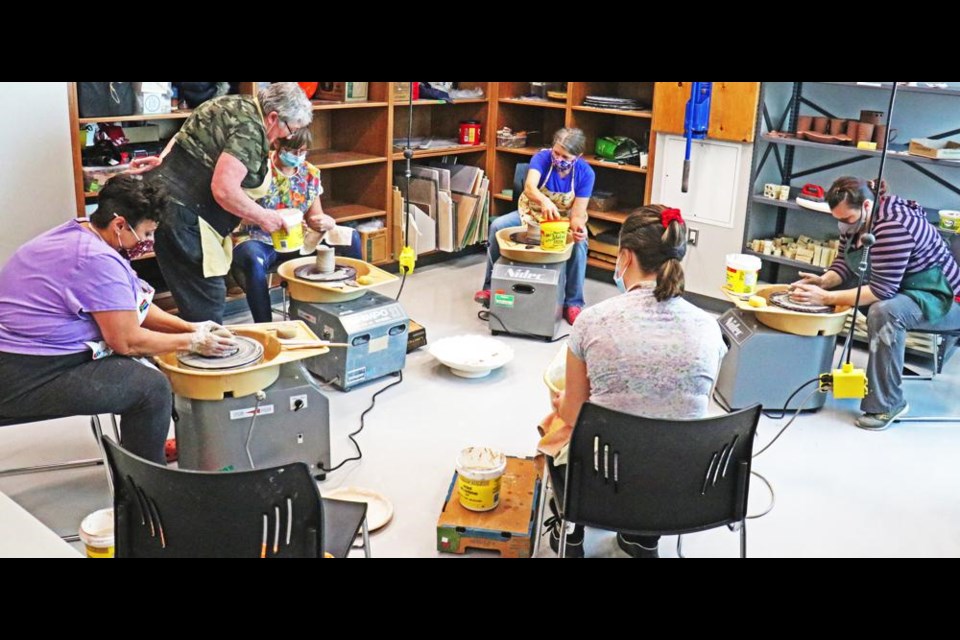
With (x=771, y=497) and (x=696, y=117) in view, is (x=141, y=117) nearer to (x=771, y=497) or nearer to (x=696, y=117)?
(x=696, y=117)

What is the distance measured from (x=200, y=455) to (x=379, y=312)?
1.26 m

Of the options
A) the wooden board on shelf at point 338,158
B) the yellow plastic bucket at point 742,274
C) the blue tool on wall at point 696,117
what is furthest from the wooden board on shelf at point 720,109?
the wooden board on shelf at point 338,158

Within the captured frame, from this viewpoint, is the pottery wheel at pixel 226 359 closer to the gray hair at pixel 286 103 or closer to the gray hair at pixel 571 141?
the gray hair at pixel 286 103

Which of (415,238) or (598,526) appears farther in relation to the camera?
(415,238)

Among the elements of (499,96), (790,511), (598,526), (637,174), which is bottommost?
(790,511)

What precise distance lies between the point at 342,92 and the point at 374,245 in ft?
3.22

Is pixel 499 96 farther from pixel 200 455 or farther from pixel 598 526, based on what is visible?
pixel 598 526

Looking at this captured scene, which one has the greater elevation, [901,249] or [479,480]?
[901,249]

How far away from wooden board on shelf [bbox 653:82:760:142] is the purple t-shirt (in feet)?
11.0

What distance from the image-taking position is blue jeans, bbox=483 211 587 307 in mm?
5102

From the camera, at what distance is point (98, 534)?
263 centimetres

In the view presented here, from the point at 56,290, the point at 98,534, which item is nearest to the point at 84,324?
the point at 56,290

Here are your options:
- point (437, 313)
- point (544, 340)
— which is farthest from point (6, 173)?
point (544, 340)
